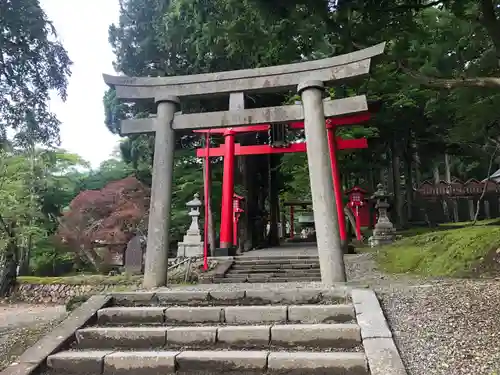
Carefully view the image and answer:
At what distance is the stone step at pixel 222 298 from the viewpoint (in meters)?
4.59

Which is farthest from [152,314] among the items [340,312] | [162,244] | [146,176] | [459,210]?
[459,210]

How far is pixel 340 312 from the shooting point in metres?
4.17

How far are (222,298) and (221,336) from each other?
887mm

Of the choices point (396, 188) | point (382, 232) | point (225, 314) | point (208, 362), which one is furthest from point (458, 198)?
point (208, 362)

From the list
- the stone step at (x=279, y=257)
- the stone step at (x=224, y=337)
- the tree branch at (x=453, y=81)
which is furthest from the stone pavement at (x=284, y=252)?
the stone step at (x=224, y=337)

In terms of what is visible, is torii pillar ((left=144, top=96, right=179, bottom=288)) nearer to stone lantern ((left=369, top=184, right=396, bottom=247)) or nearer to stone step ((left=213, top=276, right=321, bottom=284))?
stone step ((left=213, top=276, right=321, bottom=284))

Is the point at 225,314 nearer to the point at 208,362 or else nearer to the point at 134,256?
the point at 208,362

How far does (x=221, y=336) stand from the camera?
3932mm

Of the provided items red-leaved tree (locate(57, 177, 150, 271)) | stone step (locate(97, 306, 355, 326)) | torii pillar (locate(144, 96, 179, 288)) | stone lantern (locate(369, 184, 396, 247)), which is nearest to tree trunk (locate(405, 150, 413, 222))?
stone lantern (locate(369, 184, 396, 247))

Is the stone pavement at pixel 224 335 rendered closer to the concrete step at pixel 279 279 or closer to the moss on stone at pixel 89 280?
the concrete step at pixel 279 279

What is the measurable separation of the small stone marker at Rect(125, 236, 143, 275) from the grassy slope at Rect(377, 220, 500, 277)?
7307mm

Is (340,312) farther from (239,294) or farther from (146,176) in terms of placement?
(146,176)

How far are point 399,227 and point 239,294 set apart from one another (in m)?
16.3

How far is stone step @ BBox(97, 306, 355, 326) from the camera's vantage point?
419cm
